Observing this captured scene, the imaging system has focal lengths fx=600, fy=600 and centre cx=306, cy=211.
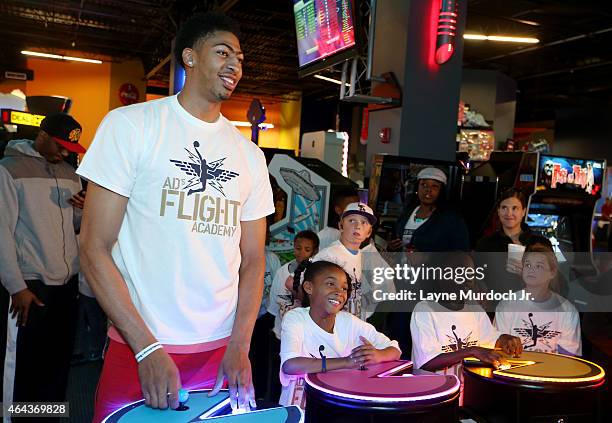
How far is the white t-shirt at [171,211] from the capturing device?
1.48 metres

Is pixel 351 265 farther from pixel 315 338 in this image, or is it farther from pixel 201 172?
pixel 201 172

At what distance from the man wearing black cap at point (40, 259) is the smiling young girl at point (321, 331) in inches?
46.5

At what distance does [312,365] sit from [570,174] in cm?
443

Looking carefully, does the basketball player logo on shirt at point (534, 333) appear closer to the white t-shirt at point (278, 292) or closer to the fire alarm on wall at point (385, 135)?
the white t-shirt at point (278, 292)

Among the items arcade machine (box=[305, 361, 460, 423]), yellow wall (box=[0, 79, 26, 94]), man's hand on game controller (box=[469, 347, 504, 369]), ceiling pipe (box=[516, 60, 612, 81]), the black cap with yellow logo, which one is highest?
ceiling pipe (box=[516, 60, 612, 81])

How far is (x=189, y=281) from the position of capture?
1536 millimetres

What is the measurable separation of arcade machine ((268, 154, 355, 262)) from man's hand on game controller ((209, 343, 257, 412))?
10.8ft

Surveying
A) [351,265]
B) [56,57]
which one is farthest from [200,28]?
[56,57]

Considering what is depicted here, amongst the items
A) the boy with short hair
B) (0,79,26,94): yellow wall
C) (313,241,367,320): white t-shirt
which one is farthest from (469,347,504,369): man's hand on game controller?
(0,79,26,94): yellow wall

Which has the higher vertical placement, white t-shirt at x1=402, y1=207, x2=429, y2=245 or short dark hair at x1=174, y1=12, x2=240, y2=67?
short dark hair at x1=174, y1=12, x2=240, y2=67

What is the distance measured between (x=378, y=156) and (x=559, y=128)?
14.5 metres

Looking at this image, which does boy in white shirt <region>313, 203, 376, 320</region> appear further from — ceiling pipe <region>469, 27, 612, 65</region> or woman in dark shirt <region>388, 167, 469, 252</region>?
ceiling pipe <region>469, 27, 612, 65</region>

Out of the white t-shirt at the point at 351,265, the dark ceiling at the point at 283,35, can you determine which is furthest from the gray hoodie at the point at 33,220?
the dark ceiling at the point at 283,35

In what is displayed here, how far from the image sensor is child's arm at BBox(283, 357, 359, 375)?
236 cm
